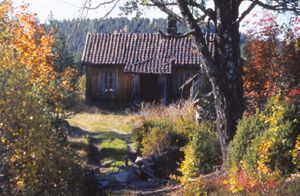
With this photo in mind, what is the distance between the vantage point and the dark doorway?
32094 mm

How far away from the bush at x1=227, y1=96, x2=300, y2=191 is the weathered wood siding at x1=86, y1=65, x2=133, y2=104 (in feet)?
75.5

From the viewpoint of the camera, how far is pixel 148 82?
3216 cm

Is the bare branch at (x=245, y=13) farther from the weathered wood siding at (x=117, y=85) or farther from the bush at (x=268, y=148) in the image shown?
the weathered wood siding at (x=117, y=85)

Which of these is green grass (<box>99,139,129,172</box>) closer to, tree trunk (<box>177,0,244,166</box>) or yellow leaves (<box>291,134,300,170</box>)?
tree trunk (<box>177,0,244,166</box>)

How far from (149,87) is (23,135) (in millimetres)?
25046

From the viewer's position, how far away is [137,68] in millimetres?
31781

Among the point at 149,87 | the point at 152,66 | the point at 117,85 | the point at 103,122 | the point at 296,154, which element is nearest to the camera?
the point at 296,154

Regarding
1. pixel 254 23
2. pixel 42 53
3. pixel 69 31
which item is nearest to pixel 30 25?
pixel 42 53

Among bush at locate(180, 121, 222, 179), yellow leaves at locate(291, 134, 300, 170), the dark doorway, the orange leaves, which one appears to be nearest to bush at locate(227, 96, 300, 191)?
yellow leaves at locate(291, 134, 300, 170)

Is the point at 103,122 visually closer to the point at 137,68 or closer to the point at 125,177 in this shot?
the point at 137,68

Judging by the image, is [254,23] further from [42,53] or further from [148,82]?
[148,82]

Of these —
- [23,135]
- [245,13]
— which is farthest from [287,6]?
[23,135]

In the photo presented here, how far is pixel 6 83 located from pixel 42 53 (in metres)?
11.7

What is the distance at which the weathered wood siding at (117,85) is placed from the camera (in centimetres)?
3256
